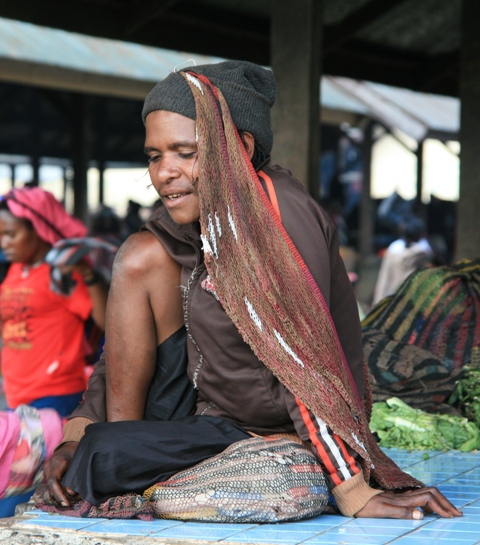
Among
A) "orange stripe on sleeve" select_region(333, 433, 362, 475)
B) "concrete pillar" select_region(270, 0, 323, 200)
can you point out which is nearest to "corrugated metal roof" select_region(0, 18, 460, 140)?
"concrete pillar" select_region(270, 0, 323, 200)

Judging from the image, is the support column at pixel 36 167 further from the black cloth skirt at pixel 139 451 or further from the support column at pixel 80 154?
the black cloth skirt at pixel 139 451

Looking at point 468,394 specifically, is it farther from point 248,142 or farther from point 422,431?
point 248,142

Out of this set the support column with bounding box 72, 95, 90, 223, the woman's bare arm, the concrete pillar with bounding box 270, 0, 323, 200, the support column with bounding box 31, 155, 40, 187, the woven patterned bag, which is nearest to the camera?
the woven patterned bag

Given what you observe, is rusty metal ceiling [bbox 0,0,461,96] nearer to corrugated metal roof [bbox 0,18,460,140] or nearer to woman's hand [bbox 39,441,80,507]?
corrugated metal roof [bbox 0,18,460,140]

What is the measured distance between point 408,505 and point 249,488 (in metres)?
0.45

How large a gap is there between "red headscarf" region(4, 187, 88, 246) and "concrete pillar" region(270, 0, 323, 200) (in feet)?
5.14

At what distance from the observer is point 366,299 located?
41.4 feet

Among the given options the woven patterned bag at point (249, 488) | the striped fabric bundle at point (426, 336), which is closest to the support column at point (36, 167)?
the striped fabric bundle at point (426, 336)

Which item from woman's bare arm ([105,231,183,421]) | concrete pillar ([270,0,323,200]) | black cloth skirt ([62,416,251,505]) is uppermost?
concrete pillar ([270,0,323,200])

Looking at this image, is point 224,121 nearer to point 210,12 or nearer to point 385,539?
point 385,539

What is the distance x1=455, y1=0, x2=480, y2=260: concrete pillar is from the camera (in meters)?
7.06

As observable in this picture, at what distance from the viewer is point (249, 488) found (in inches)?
96.5

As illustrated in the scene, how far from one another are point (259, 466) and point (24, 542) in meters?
0.67

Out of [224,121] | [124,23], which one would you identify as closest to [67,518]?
[224,121]
